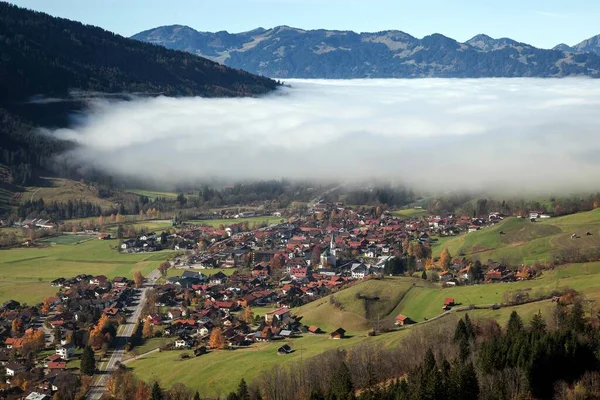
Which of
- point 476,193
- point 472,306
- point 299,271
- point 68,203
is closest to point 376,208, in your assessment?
point 476,193

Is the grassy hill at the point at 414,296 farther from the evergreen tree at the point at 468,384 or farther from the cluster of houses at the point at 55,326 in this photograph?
the evergreen tree at the point at 468,384

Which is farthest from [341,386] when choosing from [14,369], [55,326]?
[55,326]

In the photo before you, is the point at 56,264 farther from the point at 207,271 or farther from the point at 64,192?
the point at 64,192

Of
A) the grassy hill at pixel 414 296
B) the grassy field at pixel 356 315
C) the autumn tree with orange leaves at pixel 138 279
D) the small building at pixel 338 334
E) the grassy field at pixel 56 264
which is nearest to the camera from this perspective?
the grassy field at pixel 356 315

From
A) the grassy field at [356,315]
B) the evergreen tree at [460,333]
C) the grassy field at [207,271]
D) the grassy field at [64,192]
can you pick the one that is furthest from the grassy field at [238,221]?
the evergreen tree at [460,333]

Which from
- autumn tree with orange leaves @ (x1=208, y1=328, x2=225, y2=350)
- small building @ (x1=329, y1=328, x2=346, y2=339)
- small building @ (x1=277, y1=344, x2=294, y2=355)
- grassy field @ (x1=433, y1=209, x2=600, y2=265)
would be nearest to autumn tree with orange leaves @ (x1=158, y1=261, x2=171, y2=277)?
autumn tree with orange leaves @ (x1=208, y1=328, x2=225, y2=350)

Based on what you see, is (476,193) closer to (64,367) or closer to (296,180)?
(296,180)

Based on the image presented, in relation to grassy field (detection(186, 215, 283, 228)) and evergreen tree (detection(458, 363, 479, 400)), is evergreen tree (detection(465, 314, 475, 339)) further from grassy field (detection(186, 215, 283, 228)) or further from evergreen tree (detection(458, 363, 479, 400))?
grassy field (detection(186, 215, 283, 228))
